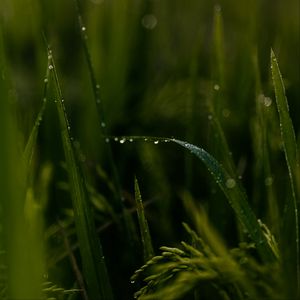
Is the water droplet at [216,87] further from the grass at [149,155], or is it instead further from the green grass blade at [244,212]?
the green grass blade at [244,212]

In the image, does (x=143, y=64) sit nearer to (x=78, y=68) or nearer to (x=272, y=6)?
(x=78, y=68)

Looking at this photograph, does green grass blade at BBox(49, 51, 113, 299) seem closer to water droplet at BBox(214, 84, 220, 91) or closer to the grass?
the grass

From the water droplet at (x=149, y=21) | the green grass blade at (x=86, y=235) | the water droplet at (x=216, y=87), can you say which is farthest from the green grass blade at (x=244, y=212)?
the water droplet at (x=149, y=21)

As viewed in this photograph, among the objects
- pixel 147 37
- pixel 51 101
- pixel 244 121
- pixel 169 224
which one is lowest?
pixel 169 224

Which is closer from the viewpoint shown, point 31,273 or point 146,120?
point 31,273

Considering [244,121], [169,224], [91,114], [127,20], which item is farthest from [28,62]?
[169,224]

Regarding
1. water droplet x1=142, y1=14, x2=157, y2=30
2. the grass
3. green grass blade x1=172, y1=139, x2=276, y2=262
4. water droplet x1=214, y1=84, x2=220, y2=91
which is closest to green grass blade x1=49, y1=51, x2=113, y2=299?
the grass

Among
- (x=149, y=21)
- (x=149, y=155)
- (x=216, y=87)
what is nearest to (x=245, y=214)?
(x=216, y=87)

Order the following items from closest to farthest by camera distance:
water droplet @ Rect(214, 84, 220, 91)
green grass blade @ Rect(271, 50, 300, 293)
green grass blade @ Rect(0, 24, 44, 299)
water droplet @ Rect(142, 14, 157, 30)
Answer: green grass blade @ Rect(0, 24, 44, 299), green grass blade @ Rect(271, 50, 300, 293), water droplet @ Rect(214, 84, 220, 91), water droplet @ Rect(142, 14, 157, 30)
